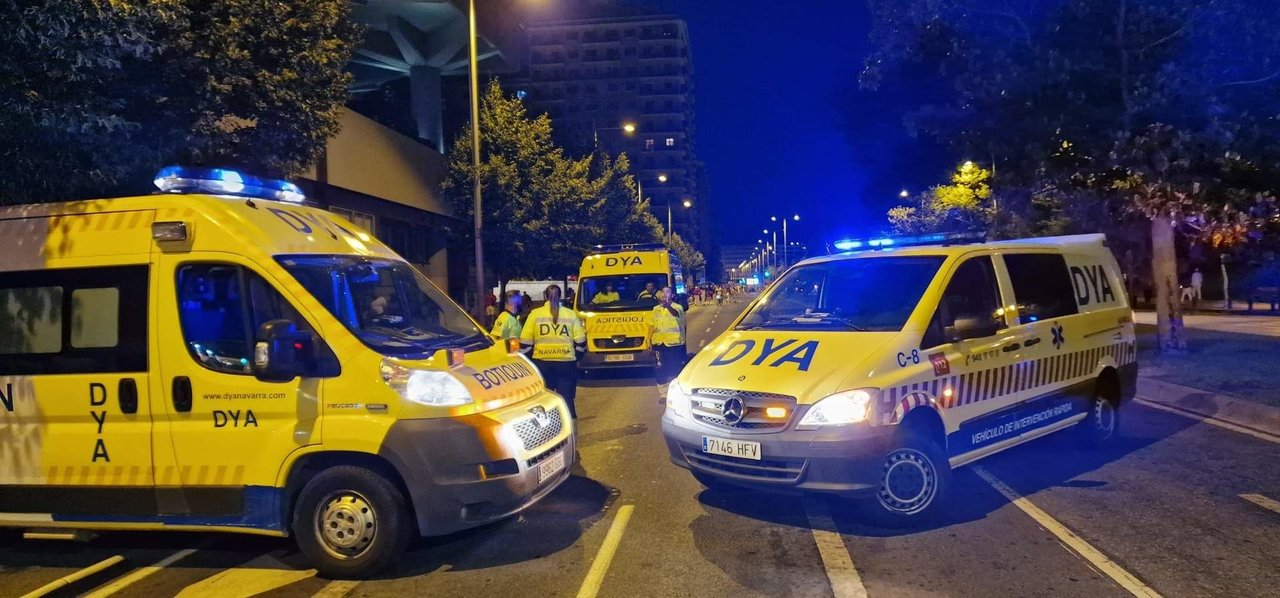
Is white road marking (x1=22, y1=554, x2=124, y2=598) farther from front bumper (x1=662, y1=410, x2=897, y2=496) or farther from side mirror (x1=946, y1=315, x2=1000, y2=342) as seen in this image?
side mirror (x1=946, y1=315, x2=1000, y2=342)

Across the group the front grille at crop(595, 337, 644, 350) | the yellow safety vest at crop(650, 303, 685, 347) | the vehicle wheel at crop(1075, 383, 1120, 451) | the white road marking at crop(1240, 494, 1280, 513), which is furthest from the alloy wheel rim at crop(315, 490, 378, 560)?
the front grille at crop(595, 337, 644, 350)

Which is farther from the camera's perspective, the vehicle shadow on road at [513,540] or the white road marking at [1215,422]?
the white road marking at [1215,422]

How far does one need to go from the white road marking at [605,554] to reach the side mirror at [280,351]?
216 centimetres

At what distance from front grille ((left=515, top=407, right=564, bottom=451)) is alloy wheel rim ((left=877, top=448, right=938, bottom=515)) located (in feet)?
7.63

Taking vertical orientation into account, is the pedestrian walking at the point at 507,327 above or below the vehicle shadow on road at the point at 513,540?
above

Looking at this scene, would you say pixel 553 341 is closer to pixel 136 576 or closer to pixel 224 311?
pixel 224 311

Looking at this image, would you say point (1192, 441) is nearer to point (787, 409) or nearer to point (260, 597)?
point (787, 409)

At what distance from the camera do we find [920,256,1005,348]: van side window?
6211mm

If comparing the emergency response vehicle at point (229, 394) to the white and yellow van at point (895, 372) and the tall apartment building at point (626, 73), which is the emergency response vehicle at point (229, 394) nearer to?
the white and yellow van at point (895, 372)

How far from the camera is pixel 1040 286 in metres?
7.37

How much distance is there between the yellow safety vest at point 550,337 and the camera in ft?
30.7

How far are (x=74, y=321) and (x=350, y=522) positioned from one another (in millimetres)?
2349

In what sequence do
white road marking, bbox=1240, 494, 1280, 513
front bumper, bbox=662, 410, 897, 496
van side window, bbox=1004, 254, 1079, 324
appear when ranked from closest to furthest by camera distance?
front bumper, bbox=662, 410, 897, 496 < white road marking, bbox=1240, 494, 1280, 513 < van side window, bbox=1004, 254, 1079, 324

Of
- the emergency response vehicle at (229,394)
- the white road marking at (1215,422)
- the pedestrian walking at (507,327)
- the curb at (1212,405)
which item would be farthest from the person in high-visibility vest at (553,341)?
the curb at (1212,405)
